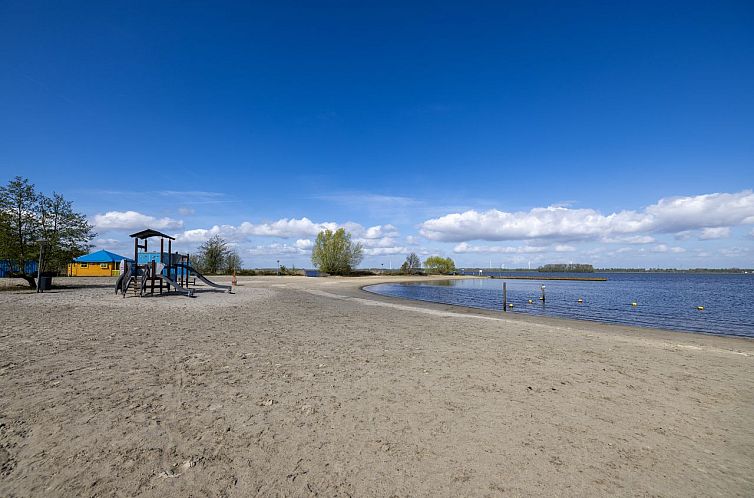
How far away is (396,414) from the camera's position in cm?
501

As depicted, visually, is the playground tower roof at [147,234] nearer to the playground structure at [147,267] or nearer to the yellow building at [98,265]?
the playground structure at [147,267]

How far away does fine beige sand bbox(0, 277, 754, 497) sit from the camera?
11.4 feet

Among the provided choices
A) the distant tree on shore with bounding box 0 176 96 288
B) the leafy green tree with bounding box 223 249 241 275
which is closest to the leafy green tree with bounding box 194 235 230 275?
the leafy green tree with bounding box 223 249 241 275

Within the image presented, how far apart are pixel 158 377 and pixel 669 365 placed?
1119 cm

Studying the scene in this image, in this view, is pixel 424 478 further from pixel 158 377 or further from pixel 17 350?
pixel 17 350

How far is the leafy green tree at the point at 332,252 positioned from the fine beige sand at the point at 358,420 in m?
73.3

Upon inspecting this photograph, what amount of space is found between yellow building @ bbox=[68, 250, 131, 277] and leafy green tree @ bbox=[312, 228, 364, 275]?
4053 cm

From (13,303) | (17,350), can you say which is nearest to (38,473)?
(17,350)

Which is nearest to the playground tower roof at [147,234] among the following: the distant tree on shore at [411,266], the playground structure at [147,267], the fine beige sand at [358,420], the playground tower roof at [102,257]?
the playground structure at [147,267]

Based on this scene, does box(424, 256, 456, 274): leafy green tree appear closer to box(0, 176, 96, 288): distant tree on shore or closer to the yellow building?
the yellow building

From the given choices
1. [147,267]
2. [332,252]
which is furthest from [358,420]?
[332,252]

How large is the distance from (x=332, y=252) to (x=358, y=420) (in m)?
78.5

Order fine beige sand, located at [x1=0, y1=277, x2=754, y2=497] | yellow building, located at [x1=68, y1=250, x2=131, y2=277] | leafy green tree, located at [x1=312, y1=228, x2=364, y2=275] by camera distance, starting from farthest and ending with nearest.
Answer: leafy green tree, located at [x1=312, y1=228, x2=364, y2=275]
yellow building, located at [x1=68, y1=250, x2=131, y2=277]
fine beige sand, located at [x1=0, y1=277, x2=754, y2=497]

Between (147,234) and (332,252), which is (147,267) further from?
(332,252)
